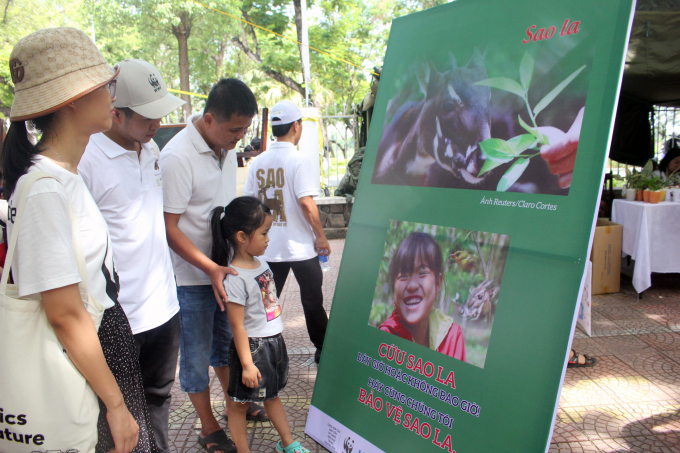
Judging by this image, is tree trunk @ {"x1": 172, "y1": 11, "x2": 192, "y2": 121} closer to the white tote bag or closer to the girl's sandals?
the girl's sandals

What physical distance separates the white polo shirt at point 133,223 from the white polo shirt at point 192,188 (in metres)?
0.18

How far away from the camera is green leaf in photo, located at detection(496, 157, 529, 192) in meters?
1.54

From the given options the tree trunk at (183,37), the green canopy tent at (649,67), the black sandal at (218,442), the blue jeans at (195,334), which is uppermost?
the tree trunk at (183,37)

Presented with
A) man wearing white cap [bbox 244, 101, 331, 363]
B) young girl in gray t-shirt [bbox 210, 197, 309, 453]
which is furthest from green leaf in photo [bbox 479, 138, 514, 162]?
man wearing white cap [bbox 244, 101, 331, 363]

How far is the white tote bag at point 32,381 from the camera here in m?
1.09

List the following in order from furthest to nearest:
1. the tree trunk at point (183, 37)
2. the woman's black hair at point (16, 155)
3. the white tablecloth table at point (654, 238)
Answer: the tree trunk at point (183, 37) → the white tablecloth table at point (654, 238) → the woman's black hair at point (16, 155)

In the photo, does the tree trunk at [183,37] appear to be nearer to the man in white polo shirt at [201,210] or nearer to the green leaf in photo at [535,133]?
the man in white polo shirt at [201,210]

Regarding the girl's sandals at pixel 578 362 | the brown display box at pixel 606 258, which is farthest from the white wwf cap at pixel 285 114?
the brown display box at pixel 606 258

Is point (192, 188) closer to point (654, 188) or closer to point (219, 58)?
point (654, 188)

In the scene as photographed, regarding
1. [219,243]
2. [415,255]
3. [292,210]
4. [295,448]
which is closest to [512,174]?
[415,255]

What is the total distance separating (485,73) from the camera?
1684mm

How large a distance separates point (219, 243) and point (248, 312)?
1.18ft

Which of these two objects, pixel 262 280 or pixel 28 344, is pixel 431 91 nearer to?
pixel 262 280

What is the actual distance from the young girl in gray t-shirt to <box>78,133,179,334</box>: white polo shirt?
0.30 metres
